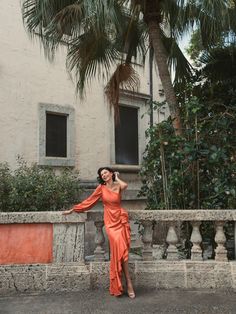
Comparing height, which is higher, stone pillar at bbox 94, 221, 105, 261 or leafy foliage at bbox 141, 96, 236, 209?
leafy foliage at bbox 141, 96, 236, 209

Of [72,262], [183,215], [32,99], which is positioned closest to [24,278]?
[72,262]

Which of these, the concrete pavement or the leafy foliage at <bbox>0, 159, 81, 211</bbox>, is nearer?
the concrete pavement

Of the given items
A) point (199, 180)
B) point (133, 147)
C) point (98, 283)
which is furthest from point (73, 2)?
point (133, 147)

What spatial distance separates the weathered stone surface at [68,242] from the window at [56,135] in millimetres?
4616

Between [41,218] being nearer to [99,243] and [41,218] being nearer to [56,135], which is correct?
[99,243]

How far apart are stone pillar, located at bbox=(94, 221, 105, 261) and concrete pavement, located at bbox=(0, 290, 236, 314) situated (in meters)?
0.44

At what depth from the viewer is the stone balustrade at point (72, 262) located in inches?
204

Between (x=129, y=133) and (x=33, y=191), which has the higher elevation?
(x=129, y=133)

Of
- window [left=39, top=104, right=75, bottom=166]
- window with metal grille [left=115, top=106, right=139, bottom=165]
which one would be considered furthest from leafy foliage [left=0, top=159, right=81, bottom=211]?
window with metal grille [left=115, top=106, right=139, bottom=165]

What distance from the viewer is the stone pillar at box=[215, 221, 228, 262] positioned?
5.21 metres

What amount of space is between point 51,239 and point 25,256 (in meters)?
0.41

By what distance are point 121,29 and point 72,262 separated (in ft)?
14.7

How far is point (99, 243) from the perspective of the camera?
213 inches

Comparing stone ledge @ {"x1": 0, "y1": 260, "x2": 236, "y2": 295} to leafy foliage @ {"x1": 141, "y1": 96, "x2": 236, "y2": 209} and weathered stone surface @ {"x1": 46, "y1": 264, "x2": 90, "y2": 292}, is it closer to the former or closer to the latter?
weathered stone surface @ {"x1": 46, "y1": 264, "x2": 90, "y2": 292}
